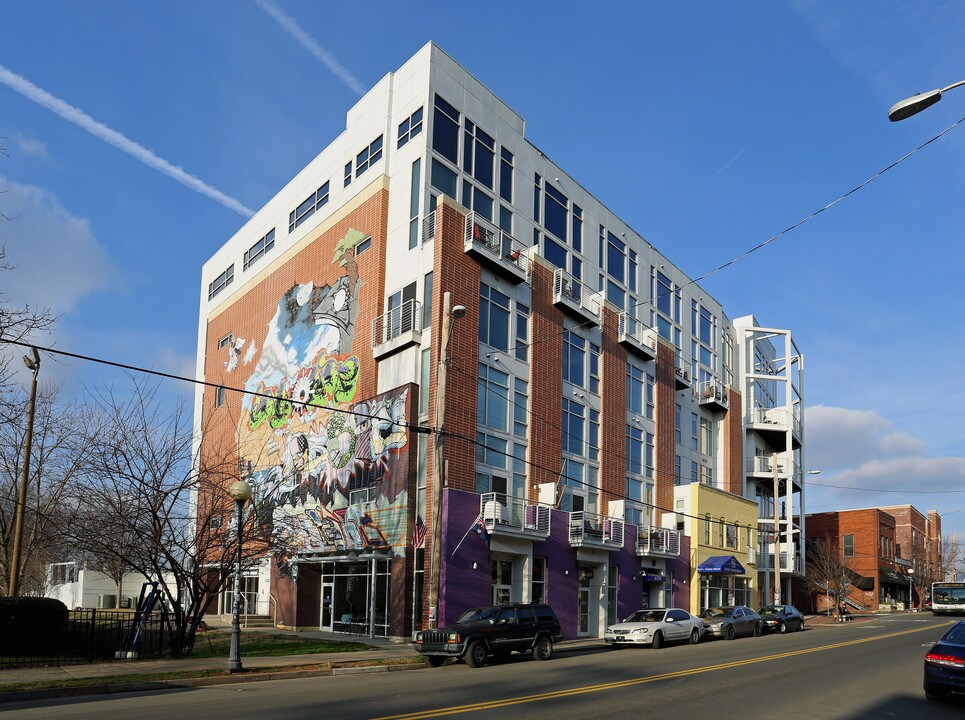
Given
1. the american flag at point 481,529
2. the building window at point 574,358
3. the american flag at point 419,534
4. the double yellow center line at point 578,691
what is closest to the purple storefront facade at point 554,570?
the american flag at point 481,529

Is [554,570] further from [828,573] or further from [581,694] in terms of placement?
[828,573]

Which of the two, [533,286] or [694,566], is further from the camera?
[694,566]

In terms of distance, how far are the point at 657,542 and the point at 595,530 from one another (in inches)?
244

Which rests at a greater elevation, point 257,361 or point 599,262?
point 599,262

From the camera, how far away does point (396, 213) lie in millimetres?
34812

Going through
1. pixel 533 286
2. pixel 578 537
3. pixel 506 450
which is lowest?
pixel 578 537

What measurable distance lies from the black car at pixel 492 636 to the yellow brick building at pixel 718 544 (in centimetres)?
2212

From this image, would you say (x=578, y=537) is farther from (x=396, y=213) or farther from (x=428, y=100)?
(x=428, y=100)

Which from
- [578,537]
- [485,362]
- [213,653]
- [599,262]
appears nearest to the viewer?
[213,653]

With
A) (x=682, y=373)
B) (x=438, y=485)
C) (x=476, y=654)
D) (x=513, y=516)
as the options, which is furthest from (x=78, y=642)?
(x=682, y=373)

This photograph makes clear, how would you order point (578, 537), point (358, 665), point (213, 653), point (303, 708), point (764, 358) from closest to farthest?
1. point (303, 708)
2. point (358, 665)
3. point (213, 653)
4. point (578, 537)
5. point (764, 358)

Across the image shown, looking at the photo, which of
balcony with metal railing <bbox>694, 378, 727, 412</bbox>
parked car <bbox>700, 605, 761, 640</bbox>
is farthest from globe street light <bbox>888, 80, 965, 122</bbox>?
balcony with metal railing <bbox>694, 378, 727, 412</bbox>

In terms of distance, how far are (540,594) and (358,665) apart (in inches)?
540

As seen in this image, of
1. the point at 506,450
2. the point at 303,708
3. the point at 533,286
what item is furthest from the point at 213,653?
the point at 533,286
